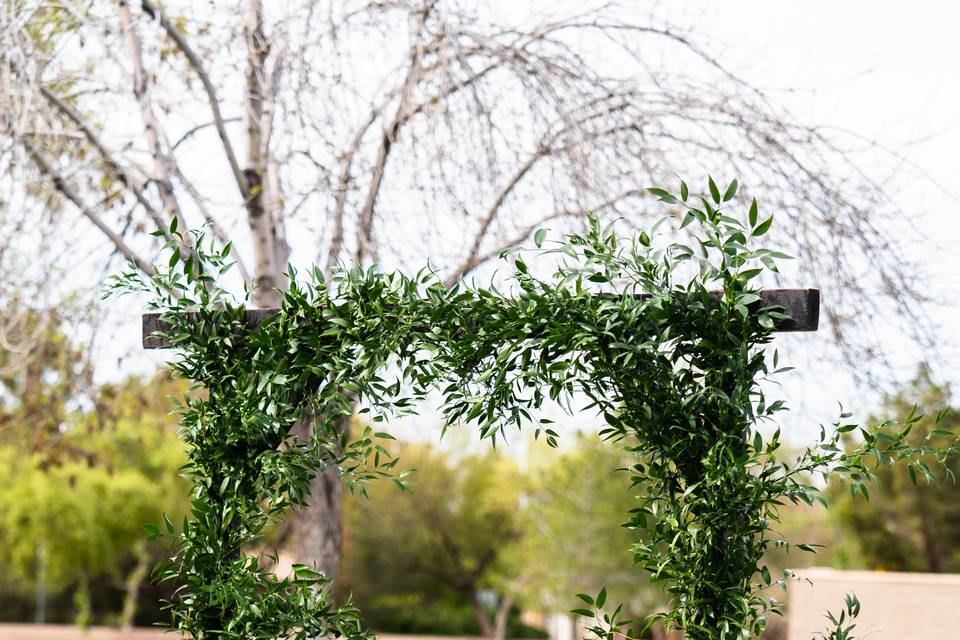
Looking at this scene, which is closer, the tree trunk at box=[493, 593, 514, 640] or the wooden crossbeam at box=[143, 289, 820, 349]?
the wooden crossbeam at box=[143, 289, 820, 349]

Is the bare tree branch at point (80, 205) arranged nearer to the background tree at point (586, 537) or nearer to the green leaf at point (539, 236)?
the green leaf at point (539, 236)

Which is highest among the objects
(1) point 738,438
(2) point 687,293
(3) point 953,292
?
(3) point 953,292

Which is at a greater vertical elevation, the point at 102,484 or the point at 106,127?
the point at 106,127

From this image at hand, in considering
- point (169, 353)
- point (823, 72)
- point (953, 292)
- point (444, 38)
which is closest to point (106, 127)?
point (444, 38)

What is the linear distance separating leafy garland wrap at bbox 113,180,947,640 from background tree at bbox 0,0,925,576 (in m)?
1.18

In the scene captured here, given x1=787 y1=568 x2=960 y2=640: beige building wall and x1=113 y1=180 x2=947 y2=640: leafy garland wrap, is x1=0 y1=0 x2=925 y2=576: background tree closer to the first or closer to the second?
x1=113 y1=180 x2=947 y2=640: leafy garland wrap

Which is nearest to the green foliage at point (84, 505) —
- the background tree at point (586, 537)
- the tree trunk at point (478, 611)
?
the background tree at point (586, 537)

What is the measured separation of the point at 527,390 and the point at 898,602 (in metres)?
6.97

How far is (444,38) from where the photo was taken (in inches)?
158

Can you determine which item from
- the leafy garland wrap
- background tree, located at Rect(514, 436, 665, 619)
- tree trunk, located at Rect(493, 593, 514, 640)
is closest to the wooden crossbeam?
the leafy garland wrap

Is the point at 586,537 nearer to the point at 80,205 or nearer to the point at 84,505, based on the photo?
the point at 84,505

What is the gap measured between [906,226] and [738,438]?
6.98 feet

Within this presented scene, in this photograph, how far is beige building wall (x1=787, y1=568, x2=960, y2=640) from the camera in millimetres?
8109

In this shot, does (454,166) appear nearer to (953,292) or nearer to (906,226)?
(906,226)
